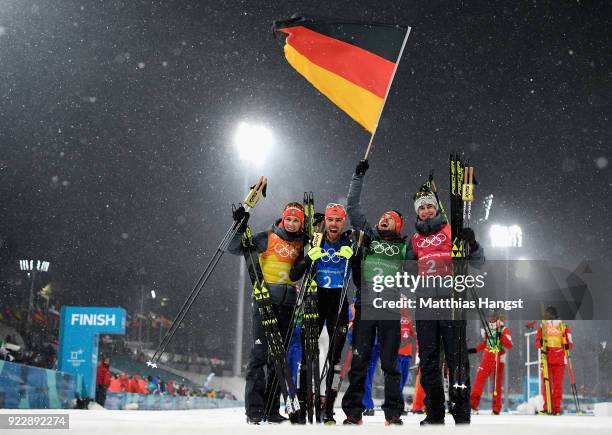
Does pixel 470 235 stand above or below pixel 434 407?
above

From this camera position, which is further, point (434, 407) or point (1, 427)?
point (434, 407)

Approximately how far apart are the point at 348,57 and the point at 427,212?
2.52 meters

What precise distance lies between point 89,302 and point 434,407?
42190 mm

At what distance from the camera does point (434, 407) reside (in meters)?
5.99

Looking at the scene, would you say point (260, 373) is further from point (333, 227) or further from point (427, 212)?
point (427, 212)

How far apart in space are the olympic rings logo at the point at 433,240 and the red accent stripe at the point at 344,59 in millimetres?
2067

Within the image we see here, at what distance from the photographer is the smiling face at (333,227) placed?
6.56m

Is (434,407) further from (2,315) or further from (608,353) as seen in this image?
(608,353)

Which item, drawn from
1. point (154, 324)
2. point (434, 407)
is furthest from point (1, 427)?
point (154, 324)

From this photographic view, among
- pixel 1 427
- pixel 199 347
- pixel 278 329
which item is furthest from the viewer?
pixel 199 347

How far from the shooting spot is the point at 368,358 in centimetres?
635

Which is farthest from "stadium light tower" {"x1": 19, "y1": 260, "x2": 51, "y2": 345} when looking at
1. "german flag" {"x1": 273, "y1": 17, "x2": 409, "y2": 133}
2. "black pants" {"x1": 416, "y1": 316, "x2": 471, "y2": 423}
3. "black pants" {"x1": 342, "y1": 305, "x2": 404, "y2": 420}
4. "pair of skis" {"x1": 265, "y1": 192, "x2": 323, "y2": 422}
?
"black pants" {"x1": 416, "y1": 316, "x2": 471, "y2": 423}

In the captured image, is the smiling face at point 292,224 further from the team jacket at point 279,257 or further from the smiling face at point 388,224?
the smiling face at point 388,224

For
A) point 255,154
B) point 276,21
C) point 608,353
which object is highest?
point 255,154
